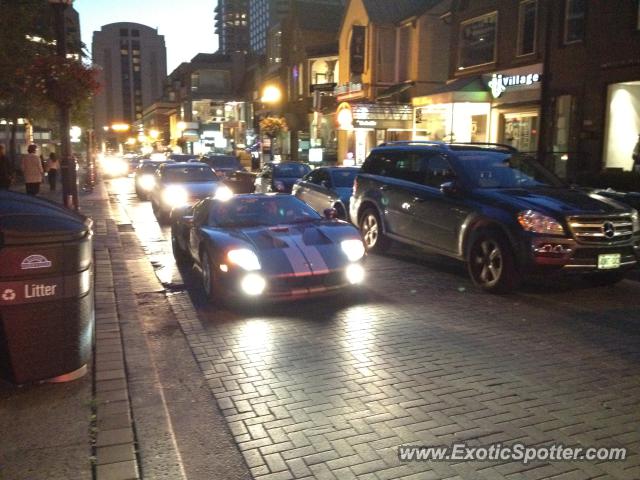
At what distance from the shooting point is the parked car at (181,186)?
15.3 meters

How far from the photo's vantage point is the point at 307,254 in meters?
7.29

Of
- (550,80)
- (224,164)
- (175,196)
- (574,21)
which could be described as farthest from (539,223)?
(224,164)

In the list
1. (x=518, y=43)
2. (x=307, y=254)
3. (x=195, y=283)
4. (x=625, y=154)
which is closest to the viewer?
(x=307, y=254)

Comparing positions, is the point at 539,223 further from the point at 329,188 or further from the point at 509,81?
the point at 509,81

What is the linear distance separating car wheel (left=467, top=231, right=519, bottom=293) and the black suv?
13 millimetres

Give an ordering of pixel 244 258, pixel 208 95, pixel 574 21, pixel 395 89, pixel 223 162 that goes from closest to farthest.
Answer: pixel 244 258, pixel 574 21, pixel 223 162, pixel 395 89, pixel 208 95

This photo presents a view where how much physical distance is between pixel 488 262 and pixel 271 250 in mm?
2993

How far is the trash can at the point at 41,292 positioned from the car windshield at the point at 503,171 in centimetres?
586

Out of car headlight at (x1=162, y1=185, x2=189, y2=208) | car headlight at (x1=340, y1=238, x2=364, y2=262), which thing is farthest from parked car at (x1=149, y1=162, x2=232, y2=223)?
car headlight at (x1=340, y1=238, x2=364, y2=262)

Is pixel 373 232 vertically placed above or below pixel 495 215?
below

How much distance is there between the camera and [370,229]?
11234 mm

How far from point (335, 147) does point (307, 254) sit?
1306 inches

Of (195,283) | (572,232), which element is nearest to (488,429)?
(572,232)

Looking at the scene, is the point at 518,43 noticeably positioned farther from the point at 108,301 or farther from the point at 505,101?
the point at 108,301
